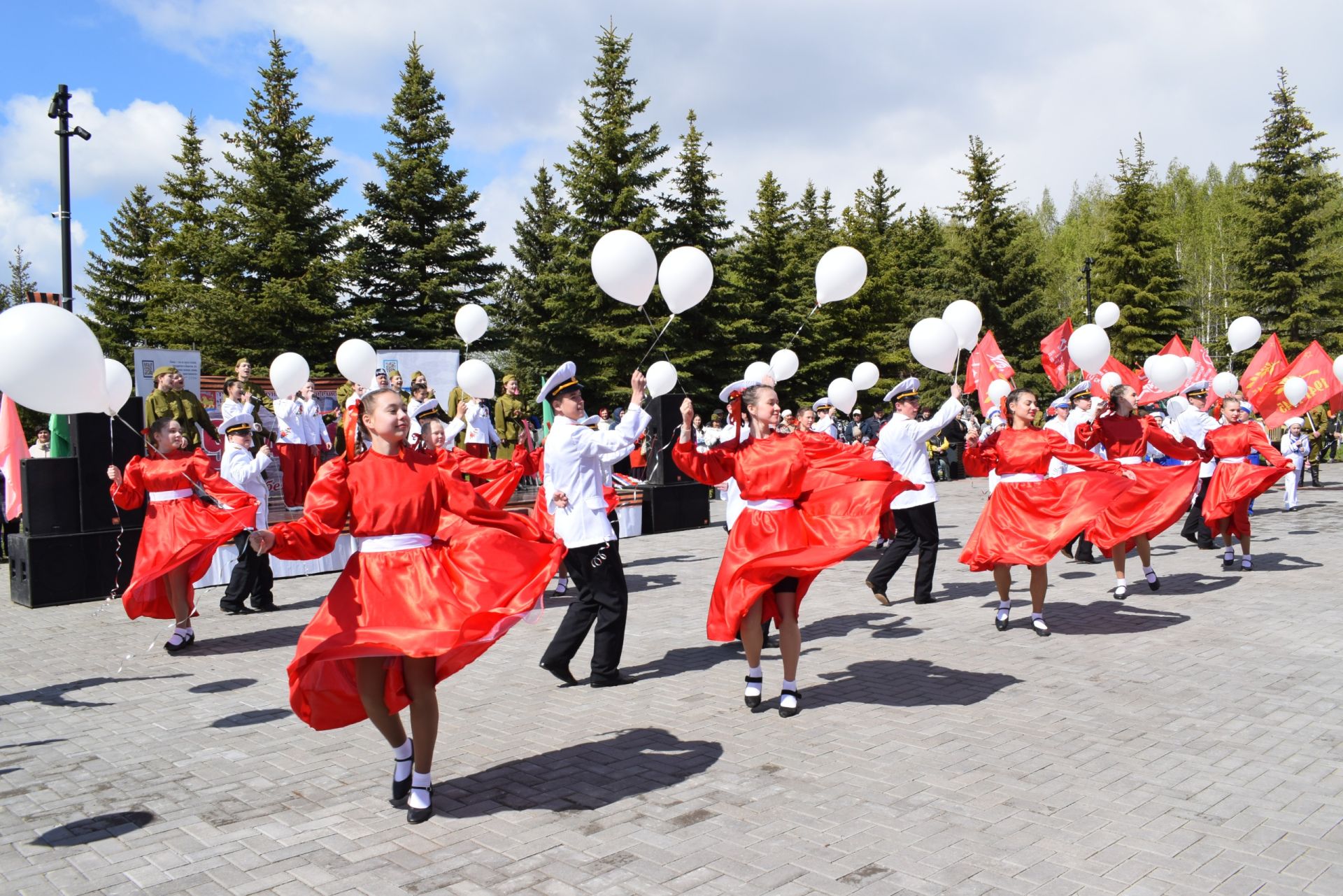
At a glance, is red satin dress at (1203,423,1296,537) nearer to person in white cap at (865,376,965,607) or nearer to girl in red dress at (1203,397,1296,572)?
girl in red dress at (1203,397,1296,572)

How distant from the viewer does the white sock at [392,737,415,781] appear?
4.94m

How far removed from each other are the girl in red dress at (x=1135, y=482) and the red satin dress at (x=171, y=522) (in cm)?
773

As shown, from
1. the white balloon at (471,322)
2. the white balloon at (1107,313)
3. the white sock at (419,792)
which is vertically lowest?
the white sock at (419,792)

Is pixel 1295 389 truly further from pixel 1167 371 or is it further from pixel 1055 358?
pixel 1167 371

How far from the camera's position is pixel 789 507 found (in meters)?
6.57

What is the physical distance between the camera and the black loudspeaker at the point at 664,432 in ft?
54.2

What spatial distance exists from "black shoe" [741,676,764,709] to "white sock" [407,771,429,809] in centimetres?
244

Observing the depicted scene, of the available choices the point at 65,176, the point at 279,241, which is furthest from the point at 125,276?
the point at 65,176

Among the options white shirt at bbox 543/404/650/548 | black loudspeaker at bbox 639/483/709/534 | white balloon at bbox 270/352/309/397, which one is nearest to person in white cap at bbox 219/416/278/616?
white balloon at bbox 270/352/309/397

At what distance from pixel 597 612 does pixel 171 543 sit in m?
3.80

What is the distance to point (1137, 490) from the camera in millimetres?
9703

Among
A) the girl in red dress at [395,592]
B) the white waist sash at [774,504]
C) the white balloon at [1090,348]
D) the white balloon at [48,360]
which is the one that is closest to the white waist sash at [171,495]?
the white balloon at [48,360]

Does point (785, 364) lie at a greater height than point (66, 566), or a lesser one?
greater

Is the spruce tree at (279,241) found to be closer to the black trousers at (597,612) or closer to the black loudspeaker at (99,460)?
the black loudspeaker at (99,460)
